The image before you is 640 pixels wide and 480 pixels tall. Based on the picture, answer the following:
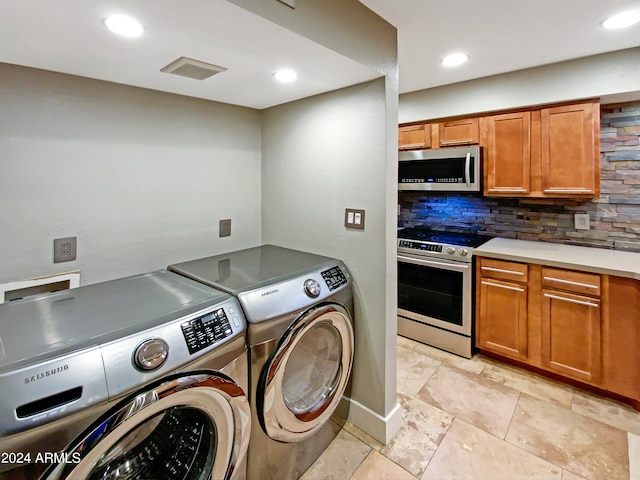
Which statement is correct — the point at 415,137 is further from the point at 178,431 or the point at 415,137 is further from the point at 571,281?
the point at 178,431

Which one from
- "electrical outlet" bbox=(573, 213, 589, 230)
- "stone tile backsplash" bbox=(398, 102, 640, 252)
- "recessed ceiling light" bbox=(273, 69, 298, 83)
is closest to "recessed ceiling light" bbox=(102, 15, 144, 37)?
"recessed ceiling light" bbox=(273, 69, 298, 83)

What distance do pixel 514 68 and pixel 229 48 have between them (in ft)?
7.26

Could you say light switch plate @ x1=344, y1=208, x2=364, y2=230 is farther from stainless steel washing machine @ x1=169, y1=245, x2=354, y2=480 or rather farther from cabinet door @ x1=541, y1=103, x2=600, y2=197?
cabinet door @ x1=541, y1=103, x2=600, y2=197

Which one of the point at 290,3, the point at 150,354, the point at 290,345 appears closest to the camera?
the point at 150,354

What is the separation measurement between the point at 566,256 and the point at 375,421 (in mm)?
1755

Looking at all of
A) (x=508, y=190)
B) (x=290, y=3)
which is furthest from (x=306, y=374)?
(x=508, y=190)

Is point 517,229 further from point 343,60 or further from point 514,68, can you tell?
point 343,60

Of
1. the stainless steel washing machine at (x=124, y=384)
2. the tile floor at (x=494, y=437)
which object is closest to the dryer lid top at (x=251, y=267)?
the stainless steel washing machine at (x=124, y=384)

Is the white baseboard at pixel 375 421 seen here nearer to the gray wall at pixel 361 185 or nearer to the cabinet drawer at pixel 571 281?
the gray wall at pixel 361 185

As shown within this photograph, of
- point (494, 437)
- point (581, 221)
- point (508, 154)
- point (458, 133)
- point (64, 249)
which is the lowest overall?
point (494, 437)

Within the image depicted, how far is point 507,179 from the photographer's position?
266cm

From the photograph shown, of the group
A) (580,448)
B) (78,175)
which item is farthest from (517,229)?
(78,175)

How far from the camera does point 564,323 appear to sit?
2273 mm

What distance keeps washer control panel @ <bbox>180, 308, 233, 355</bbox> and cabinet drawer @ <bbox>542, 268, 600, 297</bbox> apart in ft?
7.23
